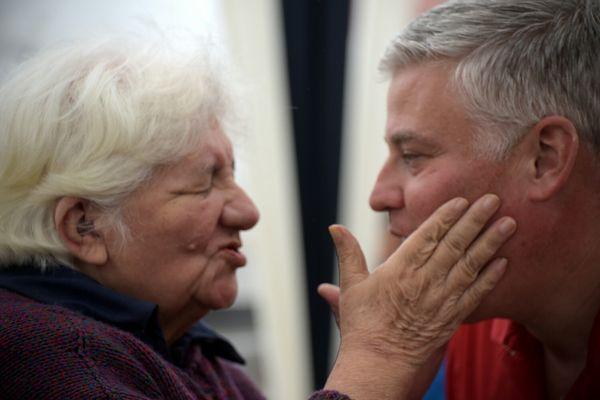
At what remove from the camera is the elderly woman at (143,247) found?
6.08 feet

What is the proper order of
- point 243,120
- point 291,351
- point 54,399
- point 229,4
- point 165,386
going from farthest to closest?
1. point 291,351
2. point 229,4
3. point 243,120
4. point 165,386
5. point 54,399

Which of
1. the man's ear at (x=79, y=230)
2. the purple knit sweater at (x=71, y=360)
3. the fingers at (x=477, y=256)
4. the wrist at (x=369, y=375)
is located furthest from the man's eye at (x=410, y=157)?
the man's ear at (x=79, y=230)

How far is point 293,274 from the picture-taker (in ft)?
12.5

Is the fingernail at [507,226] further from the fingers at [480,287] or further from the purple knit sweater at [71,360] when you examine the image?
the purple knit sweater at [71,360]

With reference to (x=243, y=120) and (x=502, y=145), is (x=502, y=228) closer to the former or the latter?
(x=502, y=145)

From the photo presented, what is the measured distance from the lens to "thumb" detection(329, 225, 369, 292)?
A: 2.05 metres

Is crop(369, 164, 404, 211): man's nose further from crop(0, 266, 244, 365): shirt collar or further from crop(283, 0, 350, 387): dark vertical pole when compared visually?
crop(283, 0, 350, 387): dark vertical pole

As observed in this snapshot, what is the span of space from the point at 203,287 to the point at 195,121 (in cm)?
44

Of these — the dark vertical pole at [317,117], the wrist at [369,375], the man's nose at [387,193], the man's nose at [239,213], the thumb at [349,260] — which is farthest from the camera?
the dark vertical pole at [317,117]

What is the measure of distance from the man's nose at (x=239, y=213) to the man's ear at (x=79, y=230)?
1.15ft

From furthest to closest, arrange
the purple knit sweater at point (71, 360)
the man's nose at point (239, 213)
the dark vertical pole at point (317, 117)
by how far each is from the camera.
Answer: the dark vertical pole at point (317, 117) → the man's nose at point (239, 213) → the purple knit sweater at point (71, 360)

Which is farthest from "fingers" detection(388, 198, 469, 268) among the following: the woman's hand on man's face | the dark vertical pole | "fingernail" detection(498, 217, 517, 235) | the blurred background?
the dark vertical pole

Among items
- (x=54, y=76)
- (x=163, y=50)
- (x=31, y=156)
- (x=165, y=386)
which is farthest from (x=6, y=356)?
(x=163, y=50)

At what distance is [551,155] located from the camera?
6.59ft
